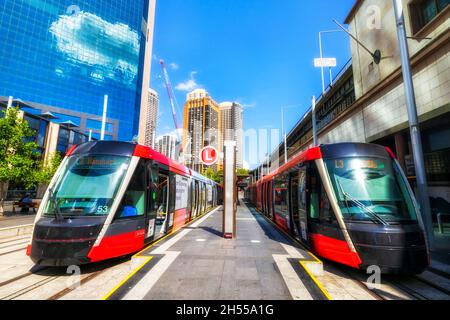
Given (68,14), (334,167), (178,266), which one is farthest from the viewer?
(68,14)

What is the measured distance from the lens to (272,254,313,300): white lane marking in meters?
4.36

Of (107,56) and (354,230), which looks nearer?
(354,230)

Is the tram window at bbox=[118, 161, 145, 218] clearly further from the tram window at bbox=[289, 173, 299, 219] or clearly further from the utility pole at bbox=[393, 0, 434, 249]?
the utility pole at bbox=[393, 0, 434, 249]

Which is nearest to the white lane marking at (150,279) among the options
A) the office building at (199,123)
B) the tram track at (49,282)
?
the tram track at (49,282)

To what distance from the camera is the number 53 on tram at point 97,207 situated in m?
5.19

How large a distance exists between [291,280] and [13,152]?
20496 millimetres

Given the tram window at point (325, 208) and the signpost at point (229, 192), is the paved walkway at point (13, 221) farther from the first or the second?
the tram window at point (325, 208)

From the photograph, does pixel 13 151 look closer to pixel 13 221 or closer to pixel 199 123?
pixel 13 221

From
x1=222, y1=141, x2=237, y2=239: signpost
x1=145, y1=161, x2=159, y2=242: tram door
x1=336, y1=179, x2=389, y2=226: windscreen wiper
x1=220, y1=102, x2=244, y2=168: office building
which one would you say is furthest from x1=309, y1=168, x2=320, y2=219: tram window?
x1=220, y1=102, x2=244, y2=168: office building

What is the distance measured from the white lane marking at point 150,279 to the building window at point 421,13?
15.8 m

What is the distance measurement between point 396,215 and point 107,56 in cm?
8727

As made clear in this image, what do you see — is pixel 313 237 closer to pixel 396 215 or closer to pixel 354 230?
pixel 354 230
